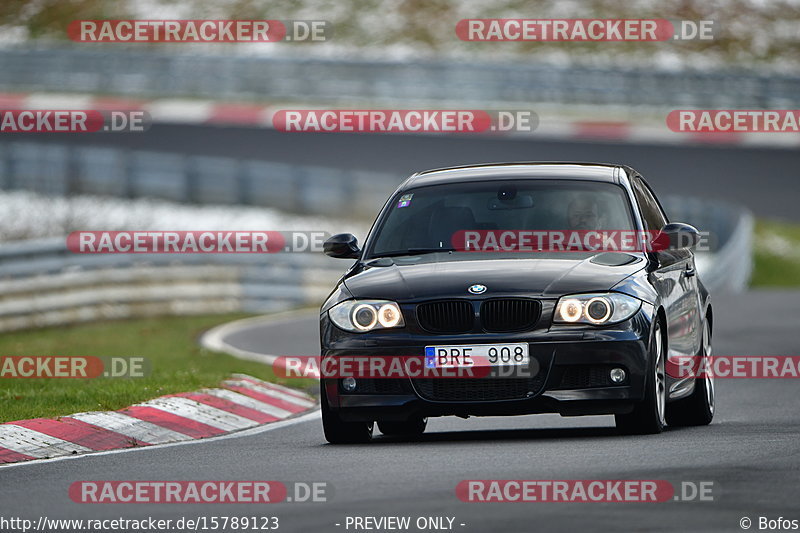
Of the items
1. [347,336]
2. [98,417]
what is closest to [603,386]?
[347,336]

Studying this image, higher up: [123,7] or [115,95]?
[123,7]

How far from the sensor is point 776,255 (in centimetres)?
4228

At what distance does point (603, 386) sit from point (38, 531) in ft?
12.4

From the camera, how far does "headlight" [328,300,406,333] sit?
9.96m

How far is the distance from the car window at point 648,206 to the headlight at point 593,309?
4.66 feet

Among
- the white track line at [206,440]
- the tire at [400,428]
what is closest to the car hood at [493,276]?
the tire at [400,428]

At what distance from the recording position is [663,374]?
1044cm

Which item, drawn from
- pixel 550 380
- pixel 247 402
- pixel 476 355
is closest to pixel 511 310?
pixel 476 355

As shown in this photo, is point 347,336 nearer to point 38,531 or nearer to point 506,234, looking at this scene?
point 506,234

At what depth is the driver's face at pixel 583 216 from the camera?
1077cm

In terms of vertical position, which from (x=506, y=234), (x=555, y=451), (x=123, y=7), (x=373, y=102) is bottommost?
(x=555, y=451)

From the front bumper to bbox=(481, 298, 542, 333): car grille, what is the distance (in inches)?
4.1

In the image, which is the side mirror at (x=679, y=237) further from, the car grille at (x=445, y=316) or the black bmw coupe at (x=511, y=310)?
the car grille at (x=445, y=316)

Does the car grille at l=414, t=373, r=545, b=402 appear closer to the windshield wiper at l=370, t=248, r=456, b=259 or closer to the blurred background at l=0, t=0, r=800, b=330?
the windshield wiper at l=370, t=248, r=456, b=259
